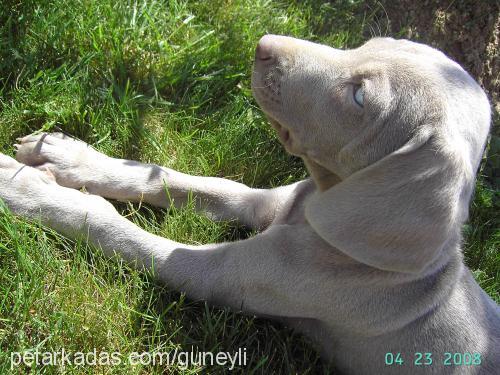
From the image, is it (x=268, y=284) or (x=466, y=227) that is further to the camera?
(x=466, y=227)

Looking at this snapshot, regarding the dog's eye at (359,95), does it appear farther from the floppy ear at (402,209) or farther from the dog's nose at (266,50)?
the dog's nose at (266,50)

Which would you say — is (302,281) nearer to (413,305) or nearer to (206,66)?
(413,305)

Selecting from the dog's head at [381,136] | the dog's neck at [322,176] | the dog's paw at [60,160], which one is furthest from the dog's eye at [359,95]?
the dog's paw at [60,160]

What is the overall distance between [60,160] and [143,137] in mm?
783

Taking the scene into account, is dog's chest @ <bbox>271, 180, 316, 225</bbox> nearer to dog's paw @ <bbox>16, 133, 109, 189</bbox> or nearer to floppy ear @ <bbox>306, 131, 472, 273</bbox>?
floppy ear @ <bbox>306, 131, 472, 273</bbox>

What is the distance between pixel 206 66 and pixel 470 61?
2525 millimetres

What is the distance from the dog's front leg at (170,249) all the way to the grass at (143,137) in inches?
3.8

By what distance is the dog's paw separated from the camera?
4.34 metres

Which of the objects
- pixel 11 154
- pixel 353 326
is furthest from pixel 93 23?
pixel 353 326

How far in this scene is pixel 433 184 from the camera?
3168 mm

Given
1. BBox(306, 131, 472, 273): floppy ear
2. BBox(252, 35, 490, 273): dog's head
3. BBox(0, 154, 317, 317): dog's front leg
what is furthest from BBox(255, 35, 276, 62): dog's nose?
BBox(0, 154, 317, 317): dog's front leg

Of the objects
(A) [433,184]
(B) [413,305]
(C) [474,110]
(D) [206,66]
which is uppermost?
(C) [474,110]

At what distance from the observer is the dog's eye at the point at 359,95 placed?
3529mm

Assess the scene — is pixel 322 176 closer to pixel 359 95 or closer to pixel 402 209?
pixel 359 95
